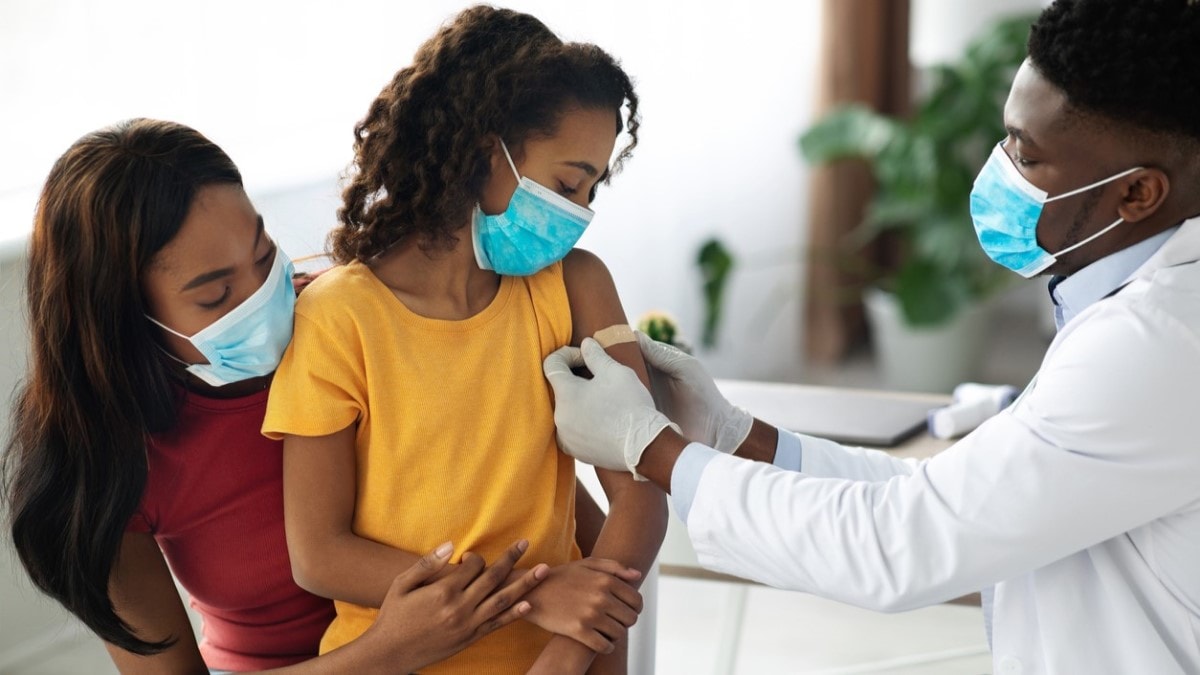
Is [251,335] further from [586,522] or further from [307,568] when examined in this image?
[586,522]

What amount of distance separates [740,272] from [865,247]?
Result: 78cm

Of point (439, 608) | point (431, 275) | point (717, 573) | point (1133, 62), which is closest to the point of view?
point (1133, 62)

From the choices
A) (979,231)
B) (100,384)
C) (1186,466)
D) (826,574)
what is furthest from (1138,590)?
(100,384)

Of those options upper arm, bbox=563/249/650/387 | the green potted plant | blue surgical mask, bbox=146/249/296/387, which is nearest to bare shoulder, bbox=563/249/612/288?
upper arm, bbox=563/249/650/387

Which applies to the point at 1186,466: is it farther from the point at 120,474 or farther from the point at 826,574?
the point at 120,474

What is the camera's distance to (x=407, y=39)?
320cm

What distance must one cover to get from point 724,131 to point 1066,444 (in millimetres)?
3069

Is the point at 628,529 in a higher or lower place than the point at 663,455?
lower

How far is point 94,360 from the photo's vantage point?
128cm

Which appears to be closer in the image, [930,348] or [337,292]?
[337,292]

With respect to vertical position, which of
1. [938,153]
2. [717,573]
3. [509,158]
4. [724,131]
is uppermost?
[509,158]

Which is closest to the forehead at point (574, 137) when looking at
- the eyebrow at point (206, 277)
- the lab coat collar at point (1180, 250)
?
the eyebrow at point (206, 277)

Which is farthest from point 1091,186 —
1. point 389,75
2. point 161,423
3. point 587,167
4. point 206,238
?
point 389,75

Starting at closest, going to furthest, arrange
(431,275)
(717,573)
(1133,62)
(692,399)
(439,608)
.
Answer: (1133,62) → (439,608) → (431,275) → (692,399) → (717,573)
